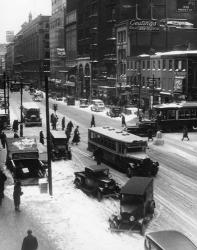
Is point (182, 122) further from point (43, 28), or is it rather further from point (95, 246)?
point (43, 28)

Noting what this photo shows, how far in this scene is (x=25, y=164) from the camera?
101 ft

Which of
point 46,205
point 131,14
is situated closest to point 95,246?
point 46,205

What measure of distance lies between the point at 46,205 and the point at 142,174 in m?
7.50

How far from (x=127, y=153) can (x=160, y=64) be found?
47.5 metres

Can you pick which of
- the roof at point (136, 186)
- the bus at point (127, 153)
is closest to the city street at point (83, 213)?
the bus at point (127, 153)

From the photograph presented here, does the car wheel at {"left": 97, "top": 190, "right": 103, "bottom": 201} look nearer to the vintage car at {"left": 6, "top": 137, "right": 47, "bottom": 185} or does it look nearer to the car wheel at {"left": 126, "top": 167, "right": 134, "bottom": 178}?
the car wheel at {"left": 126, "top": 167, "right": 134, "bottom": 178}

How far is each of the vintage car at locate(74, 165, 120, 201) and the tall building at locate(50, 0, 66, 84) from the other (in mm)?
119945

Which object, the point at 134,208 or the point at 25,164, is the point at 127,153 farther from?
the point at 134,208

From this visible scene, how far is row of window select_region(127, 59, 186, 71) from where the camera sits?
6921cm

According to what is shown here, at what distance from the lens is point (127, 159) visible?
30438mm

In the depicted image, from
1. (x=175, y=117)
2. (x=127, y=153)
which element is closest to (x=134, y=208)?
(x=127, y=153)

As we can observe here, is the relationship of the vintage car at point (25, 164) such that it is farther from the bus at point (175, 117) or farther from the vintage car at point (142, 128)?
the bus at point (175, 117)

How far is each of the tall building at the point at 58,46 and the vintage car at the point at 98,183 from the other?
119945 mm

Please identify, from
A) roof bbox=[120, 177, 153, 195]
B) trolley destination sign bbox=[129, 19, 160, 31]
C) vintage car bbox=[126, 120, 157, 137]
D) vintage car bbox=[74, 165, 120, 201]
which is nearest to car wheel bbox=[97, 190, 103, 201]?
vintage car bbox=[74, 165, 120, 201]
